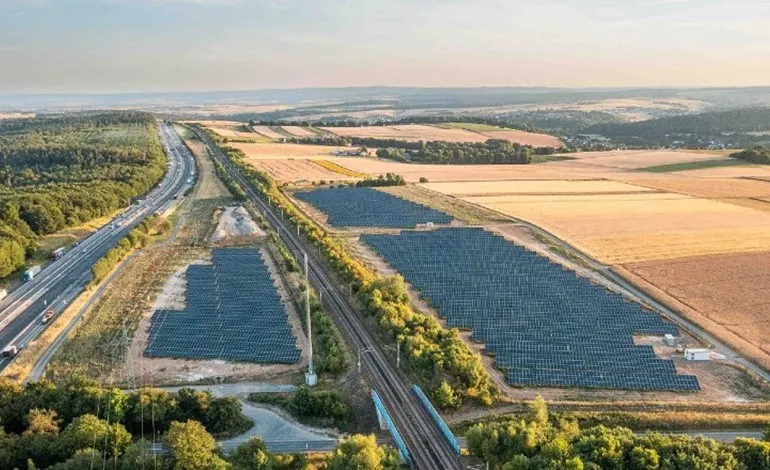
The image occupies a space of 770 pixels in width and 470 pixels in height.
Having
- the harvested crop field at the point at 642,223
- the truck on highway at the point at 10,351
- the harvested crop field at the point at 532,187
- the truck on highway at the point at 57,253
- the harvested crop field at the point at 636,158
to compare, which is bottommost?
the truck on highway at the point at 10,351

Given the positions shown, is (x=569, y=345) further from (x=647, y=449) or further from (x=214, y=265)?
(x=214, y=265)

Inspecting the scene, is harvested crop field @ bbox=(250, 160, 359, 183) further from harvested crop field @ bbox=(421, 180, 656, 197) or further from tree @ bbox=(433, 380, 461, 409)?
tree @ bbox=(433, 380, 461, 409)

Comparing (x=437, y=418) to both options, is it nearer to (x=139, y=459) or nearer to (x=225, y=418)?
(x=225, y=418)

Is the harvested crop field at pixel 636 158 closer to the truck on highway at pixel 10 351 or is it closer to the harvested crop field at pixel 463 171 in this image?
the harvested crop field at pixel 463 171

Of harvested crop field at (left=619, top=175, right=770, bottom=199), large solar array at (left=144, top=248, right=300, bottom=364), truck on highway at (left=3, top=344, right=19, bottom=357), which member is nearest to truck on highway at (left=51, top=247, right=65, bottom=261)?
large solar array at (left=144, top=248, right=300, bottom=364)

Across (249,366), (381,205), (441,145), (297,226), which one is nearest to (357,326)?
(249,366)

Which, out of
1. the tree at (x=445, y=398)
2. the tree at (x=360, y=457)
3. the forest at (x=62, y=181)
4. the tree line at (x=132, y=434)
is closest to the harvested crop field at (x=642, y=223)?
the tree at (x=445, y=398)
